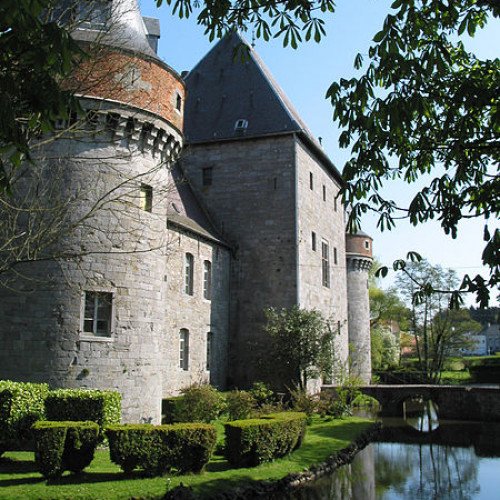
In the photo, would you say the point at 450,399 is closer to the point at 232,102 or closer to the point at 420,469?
the point at 420,469

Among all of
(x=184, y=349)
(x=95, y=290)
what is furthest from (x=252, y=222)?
(x=95, y=290)

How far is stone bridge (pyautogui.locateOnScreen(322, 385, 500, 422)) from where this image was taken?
83.3 feet

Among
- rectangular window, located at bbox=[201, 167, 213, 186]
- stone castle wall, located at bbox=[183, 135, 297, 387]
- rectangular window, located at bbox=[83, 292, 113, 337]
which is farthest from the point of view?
rectangular window, located at bbox=[201, 167, 213, 186]

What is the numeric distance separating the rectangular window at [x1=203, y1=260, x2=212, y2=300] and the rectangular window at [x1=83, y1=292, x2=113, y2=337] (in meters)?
8.55

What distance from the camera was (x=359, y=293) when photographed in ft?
123

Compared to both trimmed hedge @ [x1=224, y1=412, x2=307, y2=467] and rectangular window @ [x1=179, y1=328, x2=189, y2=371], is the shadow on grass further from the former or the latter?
rectangular window @ [x1=179, y1=328, x2=189, y2=371]

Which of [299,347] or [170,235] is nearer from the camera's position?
[170,235]

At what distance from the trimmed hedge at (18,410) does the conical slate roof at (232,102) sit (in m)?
16.5

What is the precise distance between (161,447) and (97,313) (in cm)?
446

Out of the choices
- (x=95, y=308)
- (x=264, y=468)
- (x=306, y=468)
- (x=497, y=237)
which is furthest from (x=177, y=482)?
(x=497, y=237)

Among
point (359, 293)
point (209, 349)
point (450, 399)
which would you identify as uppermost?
point (359, 293)

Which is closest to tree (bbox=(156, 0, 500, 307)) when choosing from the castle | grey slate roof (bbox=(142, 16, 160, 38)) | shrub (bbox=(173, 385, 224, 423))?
the castle

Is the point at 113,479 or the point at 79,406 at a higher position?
the point at 79,406

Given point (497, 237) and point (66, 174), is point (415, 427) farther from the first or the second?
point (497, 237)
